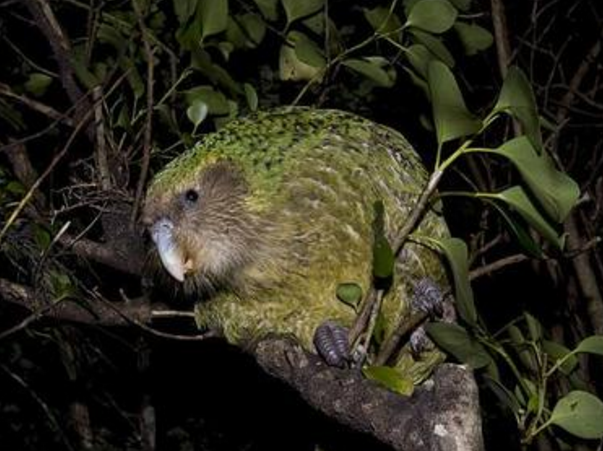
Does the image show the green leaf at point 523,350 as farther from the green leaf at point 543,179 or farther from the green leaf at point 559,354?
the green leaf at point 543,179

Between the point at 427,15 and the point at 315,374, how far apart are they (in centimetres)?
55

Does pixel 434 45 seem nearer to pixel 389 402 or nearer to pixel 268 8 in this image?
pixel 268 8

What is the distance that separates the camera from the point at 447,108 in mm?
1129

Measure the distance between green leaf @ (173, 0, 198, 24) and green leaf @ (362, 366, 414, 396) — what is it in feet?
2.12

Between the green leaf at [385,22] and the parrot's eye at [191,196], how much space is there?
0.36 m

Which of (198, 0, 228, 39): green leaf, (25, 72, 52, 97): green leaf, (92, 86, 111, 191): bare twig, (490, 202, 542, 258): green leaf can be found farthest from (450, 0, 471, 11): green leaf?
(25, 72, 52, 97): green leaf

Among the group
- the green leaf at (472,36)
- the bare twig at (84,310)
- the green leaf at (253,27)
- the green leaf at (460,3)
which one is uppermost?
the green leaf at (460,3)

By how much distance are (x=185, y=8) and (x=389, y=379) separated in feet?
2.45

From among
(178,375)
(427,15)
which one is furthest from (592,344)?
(178,375)

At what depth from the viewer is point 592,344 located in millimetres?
1357

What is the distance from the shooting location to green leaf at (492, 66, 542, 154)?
1104 mm

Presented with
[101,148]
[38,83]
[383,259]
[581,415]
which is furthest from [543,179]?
[38,83]

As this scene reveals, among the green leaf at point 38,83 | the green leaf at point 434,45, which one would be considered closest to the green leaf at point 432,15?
the green leaf at point 434,45

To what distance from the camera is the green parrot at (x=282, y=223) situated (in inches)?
60.5
